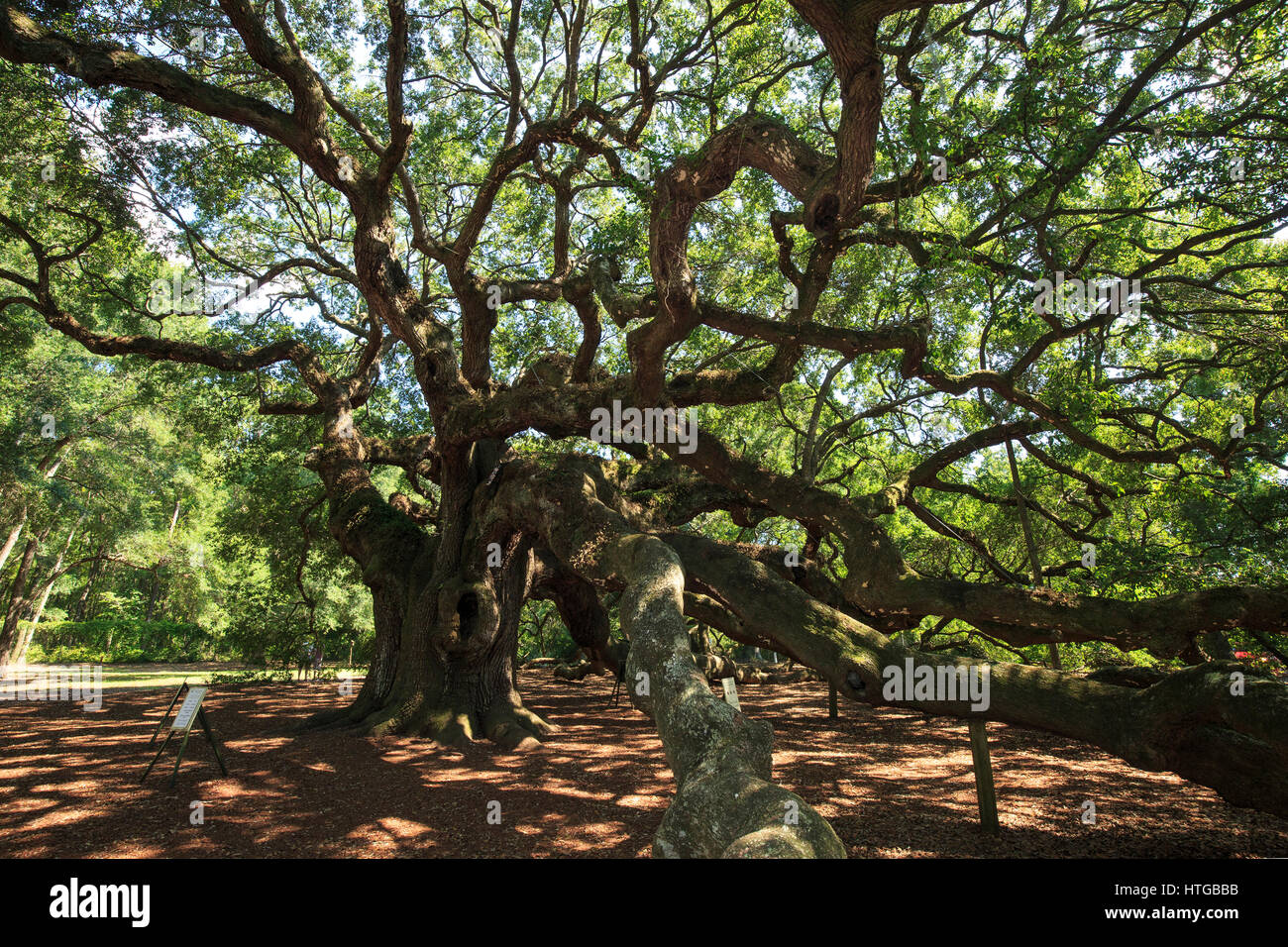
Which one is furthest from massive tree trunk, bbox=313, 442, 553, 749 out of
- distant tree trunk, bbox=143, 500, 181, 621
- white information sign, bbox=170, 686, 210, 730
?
distant tree trunk, bbox=143, 500, 181, 621

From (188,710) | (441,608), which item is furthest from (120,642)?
(188,710)

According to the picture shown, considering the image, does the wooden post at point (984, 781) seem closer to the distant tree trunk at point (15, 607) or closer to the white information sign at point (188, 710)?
the white information sign at point (188, 710)

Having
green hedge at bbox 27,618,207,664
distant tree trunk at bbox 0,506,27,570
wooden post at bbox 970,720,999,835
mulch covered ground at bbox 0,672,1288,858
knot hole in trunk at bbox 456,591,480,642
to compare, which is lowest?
green hedge at bbox 27,618,207,664

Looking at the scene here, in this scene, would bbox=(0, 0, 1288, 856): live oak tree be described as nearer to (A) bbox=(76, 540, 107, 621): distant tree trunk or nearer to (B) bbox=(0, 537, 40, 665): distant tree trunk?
(B) bbox=(0, 537, 40, 665): distant tree trunk

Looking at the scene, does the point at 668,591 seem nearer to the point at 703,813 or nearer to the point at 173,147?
the point at 703,813

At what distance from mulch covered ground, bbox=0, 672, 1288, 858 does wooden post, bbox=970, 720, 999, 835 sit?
0.15 m

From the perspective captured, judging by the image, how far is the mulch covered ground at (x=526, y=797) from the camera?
4531 millimetres

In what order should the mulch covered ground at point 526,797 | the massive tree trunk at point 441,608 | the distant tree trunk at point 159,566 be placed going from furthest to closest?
the distant tree trunk at point 159,566
the massive tree trunk at point 441,608
the mulch covered ground at point 526,797

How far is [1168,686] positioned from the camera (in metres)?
4.38

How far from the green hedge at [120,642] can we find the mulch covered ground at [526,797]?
26961mm

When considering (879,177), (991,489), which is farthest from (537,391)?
(991,489)

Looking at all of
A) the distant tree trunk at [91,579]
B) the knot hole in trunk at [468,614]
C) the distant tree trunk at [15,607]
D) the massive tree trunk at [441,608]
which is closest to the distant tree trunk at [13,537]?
the distant tree trunk at [15,607]

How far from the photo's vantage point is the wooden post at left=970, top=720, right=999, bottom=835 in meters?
4.74
